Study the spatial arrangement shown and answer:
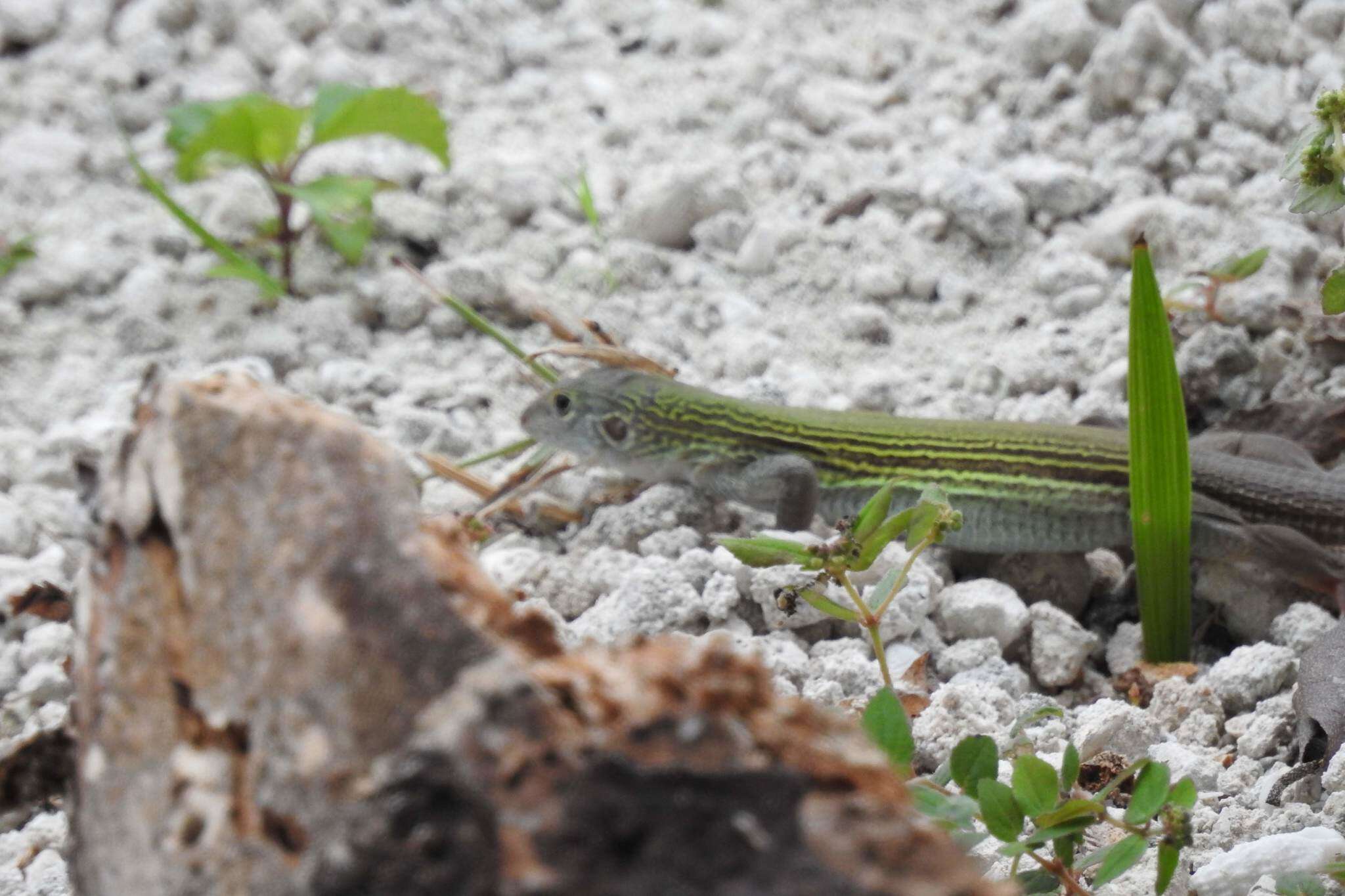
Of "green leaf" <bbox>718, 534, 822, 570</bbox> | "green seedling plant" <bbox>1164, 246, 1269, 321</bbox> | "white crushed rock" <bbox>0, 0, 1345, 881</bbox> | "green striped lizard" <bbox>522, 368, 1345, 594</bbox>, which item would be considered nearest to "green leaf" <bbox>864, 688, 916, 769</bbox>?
"green leaf" <bbox>718, 534, 822, 570</bbox>

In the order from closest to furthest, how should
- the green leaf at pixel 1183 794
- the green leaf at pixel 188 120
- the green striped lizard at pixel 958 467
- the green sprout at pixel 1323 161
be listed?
the green leaf at pixel 1183 794 → the green sprout at pixel 1323 161 → the green striped lizard at pixel 958 467 → the green leaf at pixel 188 120

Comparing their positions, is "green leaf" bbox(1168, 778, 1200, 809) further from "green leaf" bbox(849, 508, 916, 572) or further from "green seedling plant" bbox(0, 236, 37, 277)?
"green seedling plant" bbox(0, 236, 37, 277)

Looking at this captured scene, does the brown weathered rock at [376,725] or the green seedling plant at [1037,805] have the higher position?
the brown weathered rock at [376,725]

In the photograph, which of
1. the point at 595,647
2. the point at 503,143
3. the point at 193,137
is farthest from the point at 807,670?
the point at 503,143

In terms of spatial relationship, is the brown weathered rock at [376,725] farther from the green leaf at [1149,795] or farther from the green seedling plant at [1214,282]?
the green seedling plant at [1214,282]

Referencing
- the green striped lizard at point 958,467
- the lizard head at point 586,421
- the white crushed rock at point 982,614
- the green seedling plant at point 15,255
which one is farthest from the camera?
the green seedling plant at point 15,255

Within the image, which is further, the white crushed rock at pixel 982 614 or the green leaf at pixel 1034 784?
the white crushed rock at pixel 982 614

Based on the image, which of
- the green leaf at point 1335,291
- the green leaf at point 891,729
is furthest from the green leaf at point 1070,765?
the green leaf at point 1335,291
